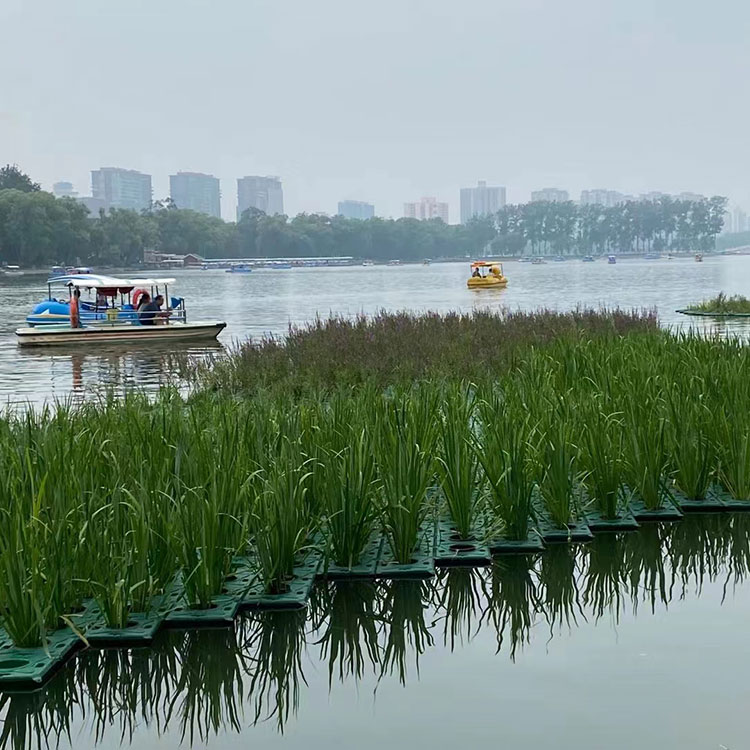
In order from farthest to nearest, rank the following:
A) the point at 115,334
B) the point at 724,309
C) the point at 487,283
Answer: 1. the point at 487,283
2. the point at 724,309
3. the point at 115,334

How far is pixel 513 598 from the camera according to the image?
575 centimetres

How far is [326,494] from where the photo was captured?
618 centimetres

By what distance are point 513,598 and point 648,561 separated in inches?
42.1

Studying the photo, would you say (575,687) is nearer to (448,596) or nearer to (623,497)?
(448,596)

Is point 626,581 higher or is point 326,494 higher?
point 326,494

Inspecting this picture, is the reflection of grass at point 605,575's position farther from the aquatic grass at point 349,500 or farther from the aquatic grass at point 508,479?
the aquatic grass at point 349,500

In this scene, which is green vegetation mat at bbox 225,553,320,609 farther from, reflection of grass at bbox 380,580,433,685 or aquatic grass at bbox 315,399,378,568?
reflection of grass at bbox 380,580,433,685

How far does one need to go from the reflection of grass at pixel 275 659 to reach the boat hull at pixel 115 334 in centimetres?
2516

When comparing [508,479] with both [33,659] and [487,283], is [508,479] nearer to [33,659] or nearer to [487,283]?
[33,659]

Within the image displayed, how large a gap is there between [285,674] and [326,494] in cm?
149

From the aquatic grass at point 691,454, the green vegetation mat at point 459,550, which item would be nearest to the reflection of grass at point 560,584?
the green vegetation mat at point 459,550

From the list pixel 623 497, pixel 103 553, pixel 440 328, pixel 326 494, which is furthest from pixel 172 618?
pixel 440 328

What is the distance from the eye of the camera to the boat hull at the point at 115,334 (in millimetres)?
29312

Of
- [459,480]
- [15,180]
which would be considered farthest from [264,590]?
[15,180]
